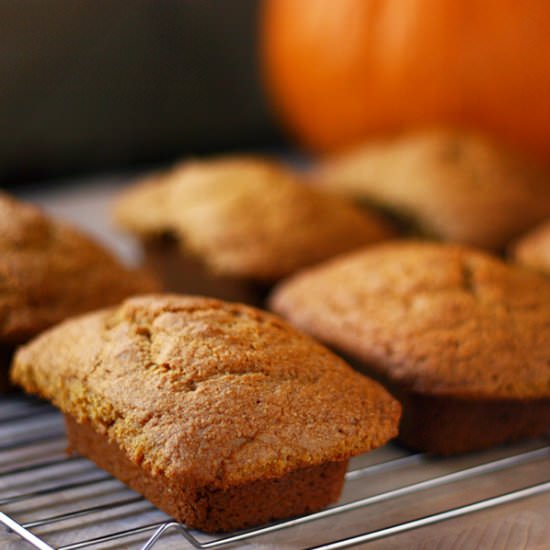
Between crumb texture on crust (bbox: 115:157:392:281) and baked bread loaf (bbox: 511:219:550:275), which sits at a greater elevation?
baked bread loaf (bbox: 511:219:550:275)

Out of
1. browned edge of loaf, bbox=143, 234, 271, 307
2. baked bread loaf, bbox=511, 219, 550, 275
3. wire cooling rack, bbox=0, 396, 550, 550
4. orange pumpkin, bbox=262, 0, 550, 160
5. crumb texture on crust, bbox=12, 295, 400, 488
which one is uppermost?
orange pumpkin, bbox=262, 0, 550, 160

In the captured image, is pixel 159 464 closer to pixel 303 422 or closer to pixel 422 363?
pixel 303 422

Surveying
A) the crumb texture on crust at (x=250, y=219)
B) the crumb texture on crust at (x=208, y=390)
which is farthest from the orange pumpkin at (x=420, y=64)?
the crumb texture on crust at (x=208, y=390)

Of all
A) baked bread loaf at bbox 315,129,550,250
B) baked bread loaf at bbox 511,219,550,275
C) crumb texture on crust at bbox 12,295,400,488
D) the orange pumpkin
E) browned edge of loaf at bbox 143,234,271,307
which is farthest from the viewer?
the orange pumpkin

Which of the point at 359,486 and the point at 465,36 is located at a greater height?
the point at 465,36

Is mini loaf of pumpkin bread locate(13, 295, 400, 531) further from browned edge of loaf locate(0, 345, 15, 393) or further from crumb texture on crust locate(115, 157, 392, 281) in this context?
crumb texture on crust locate(115, 157, 392, 281)

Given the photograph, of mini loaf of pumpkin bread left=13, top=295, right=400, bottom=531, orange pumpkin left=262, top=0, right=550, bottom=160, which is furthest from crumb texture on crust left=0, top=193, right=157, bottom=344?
orange pumpkin left=262, top=0, right=550, bottom=160

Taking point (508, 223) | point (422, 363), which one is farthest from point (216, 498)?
point (508, 223)
